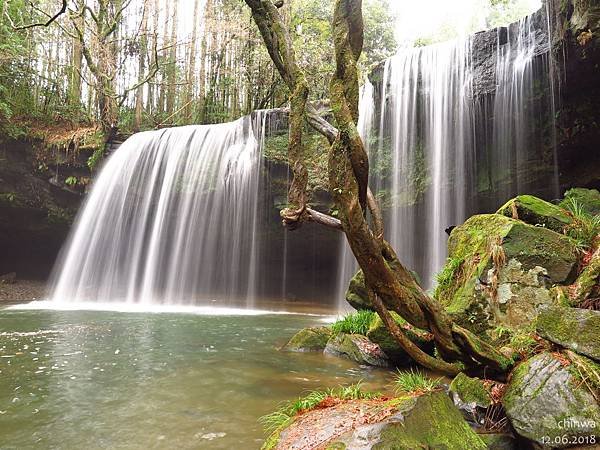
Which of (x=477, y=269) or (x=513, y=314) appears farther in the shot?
(x=477, y=269)

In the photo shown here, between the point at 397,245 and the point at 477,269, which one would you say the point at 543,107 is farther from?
the point at 477,269

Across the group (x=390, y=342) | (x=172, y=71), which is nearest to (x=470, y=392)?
(x=390, y=342)

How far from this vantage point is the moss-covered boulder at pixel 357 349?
19.4ft

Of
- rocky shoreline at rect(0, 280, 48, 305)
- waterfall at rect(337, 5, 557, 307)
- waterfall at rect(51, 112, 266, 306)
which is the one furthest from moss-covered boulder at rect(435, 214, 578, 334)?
rocky shoreline at rect(0, 280, 48, 305)

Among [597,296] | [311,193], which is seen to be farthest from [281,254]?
[597,296]

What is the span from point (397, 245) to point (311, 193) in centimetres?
344

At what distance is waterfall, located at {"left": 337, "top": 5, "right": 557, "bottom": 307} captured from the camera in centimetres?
1078

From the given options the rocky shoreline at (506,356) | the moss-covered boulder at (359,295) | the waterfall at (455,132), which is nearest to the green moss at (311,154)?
the waterfall at (455,132)

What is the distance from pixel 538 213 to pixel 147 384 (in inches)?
222

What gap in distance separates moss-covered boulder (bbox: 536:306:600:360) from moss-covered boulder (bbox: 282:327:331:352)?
4.04 meters

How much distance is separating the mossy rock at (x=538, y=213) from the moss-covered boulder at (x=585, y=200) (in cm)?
123

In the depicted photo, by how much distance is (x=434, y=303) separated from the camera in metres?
3.54

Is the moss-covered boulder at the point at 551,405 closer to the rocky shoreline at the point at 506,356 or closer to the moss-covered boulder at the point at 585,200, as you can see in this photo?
the rocky shoreline at the point at 506,356

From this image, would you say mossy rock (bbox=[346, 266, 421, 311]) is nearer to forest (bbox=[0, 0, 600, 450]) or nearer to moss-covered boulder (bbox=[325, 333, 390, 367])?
forest (bbox=[0, 0, 600, 450])
